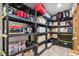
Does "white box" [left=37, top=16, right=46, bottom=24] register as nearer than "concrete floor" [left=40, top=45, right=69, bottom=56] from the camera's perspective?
No

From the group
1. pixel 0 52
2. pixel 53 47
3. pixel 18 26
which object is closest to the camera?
pixel 0 52

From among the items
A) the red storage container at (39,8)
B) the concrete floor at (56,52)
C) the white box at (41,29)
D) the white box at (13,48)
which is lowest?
the concrete floor at (56,52)

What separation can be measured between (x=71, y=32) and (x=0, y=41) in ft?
4.28

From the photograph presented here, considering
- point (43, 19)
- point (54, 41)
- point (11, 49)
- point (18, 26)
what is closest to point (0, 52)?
point (11, 49)

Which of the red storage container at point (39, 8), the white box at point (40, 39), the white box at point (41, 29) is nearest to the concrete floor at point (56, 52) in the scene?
the white box at point (40, 39)

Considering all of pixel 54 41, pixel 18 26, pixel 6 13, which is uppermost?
pixel 6 13

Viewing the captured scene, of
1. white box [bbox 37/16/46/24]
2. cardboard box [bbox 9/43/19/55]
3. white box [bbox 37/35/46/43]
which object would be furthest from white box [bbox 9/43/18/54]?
white box [bbox 37/16/46/24]

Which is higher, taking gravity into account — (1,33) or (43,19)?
(43,19)

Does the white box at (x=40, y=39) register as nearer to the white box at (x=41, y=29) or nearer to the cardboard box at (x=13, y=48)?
the white box at (x=41, y=29)

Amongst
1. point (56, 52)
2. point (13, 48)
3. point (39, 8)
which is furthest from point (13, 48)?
point (39, 8)

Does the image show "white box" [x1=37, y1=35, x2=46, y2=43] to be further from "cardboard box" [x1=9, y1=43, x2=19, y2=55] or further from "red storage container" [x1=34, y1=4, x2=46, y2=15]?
"cardboard box" [x1=9, y1=43, x2=19, y2=55]

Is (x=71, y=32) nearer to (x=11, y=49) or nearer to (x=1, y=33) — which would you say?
(x=11, y=49)

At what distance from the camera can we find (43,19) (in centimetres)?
239

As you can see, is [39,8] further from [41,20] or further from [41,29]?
[41,29]
